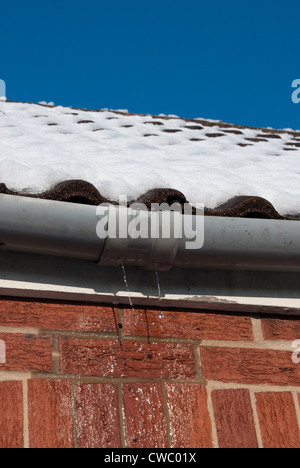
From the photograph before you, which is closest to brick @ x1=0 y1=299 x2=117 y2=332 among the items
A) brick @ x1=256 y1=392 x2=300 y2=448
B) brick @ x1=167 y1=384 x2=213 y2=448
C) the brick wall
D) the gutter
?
the brick wall

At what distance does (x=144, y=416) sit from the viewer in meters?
1.72

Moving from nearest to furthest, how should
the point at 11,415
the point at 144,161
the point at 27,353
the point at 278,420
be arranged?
the point at 11,415, the point at 27,353, the point at 278,420, the point at 144,161

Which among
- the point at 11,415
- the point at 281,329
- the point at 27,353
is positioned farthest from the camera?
the point at 281,329

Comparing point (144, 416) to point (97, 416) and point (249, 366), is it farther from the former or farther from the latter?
point (249, 366)

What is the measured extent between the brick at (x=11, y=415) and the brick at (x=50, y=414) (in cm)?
3

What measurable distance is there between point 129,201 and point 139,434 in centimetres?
66

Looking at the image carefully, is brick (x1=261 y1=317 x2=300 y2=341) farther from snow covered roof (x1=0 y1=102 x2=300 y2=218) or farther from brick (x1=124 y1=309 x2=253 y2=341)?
snow covered roof (x1=0 y1=102 x2=300 y2=218)

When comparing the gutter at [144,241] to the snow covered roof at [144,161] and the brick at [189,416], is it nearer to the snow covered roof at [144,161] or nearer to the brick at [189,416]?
the snow covered roof at [144,161]

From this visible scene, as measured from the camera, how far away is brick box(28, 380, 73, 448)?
1.61 m

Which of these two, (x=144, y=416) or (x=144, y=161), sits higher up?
(x=144, y=161)

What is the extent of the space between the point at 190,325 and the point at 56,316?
423 mm

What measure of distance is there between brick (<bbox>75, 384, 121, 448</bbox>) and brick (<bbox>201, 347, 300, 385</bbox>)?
320mm

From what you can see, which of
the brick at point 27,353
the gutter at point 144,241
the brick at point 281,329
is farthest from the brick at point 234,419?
the brick at point 27,353

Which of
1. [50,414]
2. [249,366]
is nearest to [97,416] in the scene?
[50,414]
